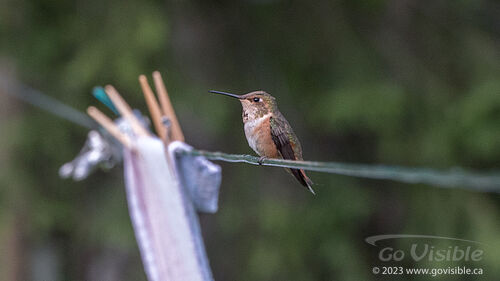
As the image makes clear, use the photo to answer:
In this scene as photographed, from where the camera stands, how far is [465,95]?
4.05 metres

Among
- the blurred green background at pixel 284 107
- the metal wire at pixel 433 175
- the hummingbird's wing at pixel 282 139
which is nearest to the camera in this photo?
the metal wire at pixel 433 175

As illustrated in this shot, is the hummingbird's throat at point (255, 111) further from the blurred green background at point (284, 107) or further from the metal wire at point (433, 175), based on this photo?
the blurred green background at point (284, 107)

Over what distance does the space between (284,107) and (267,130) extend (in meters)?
2.76

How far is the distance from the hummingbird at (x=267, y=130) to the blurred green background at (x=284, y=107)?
2.42m

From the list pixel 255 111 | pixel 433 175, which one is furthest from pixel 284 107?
pixel 433 175

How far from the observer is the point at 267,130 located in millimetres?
1761

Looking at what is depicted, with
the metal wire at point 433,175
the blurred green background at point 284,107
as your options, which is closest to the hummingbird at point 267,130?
the metal wire at point 433,175

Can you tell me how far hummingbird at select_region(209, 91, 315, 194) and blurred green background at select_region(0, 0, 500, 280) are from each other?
7.95 feet

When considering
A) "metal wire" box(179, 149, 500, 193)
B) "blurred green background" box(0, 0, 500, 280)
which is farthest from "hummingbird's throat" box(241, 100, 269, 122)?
"blurred green background" box(0, 0, 500, 280)

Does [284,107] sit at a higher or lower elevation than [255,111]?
Result: higher

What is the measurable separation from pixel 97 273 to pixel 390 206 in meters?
2.85

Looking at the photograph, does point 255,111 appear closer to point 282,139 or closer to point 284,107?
point 282,139

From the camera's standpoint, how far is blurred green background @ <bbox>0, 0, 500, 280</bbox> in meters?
4.23

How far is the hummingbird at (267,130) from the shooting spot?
1760 mm
